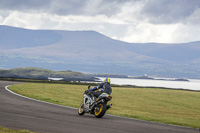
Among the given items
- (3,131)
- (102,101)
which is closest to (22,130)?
(3,131)

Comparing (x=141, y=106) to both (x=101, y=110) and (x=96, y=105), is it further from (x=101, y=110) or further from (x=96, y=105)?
(x=101, y=110)

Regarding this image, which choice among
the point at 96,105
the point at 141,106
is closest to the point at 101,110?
the point at 96,105

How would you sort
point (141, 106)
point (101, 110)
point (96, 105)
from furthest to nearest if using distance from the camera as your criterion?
point (141, 106), point (96, 105), point (101, 110)

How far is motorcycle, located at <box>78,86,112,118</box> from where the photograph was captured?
19203 millimetres

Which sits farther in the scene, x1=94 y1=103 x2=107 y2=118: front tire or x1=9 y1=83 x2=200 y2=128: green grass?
x1=9 y1=83 x2=200 y2=128: green grass

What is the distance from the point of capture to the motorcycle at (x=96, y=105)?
63.0 feet

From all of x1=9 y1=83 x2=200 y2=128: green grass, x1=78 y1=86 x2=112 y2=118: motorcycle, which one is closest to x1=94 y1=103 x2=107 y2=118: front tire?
x1=78 y1=86 x2=112 y2=118: motorcycle

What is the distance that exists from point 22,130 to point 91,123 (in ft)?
14.4

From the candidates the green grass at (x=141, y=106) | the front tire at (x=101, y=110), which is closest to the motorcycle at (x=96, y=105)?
the front tire at (x=101, y=110)

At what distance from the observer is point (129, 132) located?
48.5 ft

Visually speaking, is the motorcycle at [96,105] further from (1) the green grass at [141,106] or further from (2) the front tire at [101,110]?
(1) the green grass at [141,106]

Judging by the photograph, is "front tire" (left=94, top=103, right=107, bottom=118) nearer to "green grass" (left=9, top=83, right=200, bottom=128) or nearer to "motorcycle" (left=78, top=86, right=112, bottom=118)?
"motorcycle" (left=78, top=86, right=112, bottom=118)

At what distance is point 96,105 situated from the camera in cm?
1969

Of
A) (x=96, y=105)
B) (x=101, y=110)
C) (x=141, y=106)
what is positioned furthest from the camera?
(x=141, y=106)
